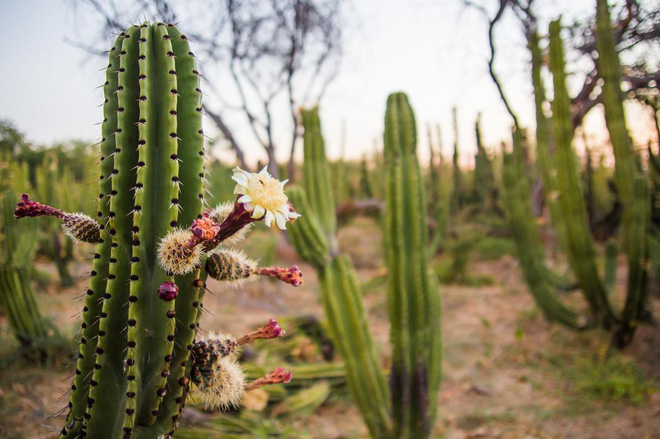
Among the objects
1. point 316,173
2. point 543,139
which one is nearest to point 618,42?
point 543,139

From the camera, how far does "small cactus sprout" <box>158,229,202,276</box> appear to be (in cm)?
113

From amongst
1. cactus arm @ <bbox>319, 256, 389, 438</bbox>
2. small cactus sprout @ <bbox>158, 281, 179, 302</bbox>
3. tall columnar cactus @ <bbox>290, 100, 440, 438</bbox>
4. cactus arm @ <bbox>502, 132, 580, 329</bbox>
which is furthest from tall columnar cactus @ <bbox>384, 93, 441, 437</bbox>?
cactus arm @ <bbox>502, 132, 580, 329</bbox>

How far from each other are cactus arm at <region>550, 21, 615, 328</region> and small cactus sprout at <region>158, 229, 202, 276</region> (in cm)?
435

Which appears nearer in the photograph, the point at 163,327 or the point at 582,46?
the point at 163,327

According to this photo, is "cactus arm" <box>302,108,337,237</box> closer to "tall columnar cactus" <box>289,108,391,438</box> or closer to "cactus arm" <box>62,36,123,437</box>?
"tall columnar cactus" <box>289,108,391,438</box>

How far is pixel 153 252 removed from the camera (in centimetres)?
122

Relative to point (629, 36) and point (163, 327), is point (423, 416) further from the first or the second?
point (629, 36)

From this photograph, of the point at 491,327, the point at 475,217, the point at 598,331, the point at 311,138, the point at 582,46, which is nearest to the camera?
the point at 311,138

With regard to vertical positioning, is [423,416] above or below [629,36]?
A: below

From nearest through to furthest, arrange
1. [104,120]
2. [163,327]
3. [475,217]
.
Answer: [163,327] < [104,120] < [475,217]

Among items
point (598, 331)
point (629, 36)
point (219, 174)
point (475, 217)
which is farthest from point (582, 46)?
point (219, 174)

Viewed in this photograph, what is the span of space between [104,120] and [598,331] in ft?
17.6

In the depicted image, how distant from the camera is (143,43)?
1.35m

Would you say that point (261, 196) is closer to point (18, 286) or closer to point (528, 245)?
point (18, 286)
